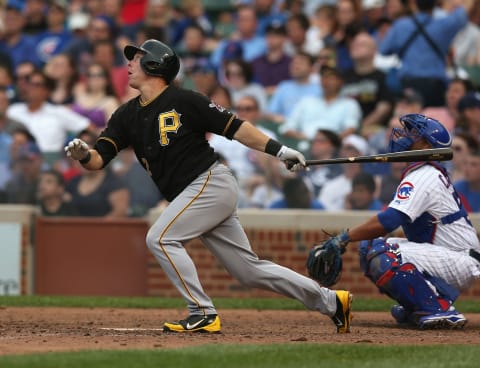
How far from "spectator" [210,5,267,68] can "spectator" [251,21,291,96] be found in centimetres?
50

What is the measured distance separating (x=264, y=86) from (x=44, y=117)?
10.3 feet

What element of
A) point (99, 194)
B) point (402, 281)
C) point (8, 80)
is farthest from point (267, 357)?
point (8, 80)

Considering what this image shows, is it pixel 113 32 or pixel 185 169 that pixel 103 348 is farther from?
pixel 113 32

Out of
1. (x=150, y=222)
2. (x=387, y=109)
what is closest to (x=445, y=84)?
(x=387, y=109)

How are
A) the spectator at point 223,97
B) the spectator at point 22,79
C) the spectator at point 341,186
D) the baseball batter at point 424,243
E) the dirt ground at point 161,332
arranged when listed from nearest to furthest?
the dirt ground at point 161,332 < the baseball batter at point 424,243 < the spectator at point 341,186 < the spectator at point 223,97 < the spectator at point 22,79

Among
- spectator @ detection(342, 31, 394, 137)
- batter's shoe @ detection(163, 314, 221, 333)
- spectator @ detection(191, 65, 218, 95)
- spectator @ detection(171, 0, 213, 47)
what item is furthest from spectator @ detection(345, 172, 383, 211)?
spectator @ detection(171, 0, 213, 47)

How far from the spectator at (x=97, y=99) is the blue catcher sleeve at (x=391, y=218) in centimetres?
739

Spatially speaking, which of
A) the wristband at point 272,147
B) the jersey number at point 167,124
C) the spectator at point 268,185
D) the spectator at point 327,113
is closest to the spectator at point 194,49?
the spectator at point 327,113

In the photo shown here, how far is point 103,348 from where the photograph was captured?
21.2 feet

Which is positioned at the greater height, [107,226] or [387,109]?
[387,109]

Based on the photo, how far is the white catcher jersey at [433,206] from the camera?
25.8 feet

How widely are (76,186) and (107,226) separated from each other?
0.64 metres

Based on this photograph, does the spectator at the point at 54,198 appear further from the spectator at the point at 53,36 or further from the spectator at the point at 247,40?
the spectator at the point at 53,36

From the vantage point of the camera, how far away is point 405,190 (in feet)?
25.9
